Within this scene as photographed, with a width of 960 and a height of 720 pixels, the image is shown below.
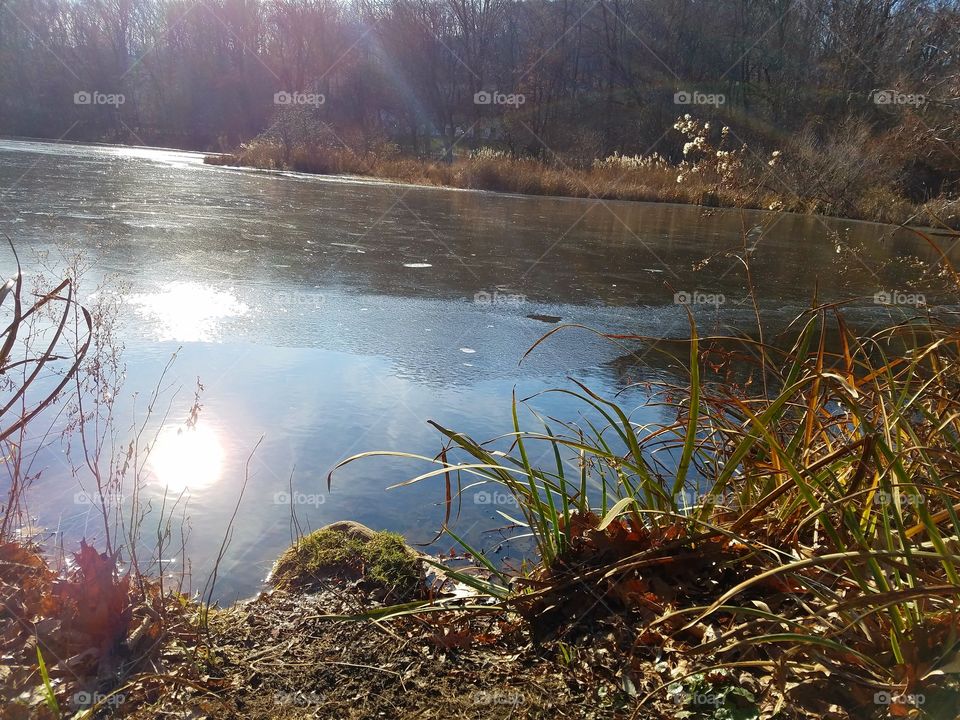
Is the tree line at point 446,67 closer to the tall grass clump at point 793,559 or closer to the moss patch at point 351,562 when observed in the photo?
the moss patch at point 351,562

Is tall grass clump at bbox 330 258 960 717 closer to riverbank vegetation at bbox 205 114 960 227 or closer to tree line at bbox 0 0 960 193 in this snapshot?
riverbank vegetation at bbox 205 114 960 227

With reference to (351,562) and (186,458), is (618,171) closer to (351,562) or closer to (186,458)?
(186,458)

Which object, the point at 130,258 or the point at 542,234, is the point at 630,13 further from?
the point at 130,258

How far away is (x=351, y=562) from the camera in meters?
2.50

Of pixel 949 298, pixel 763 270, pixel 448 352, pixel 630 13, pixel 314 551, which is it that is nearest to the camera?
pixel 314 551

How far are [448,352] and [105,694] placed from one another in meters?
3.58

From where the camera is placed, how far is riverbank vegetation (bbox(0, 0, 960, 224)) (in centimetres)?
3362

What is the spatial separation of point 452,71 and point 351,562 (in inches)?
1627

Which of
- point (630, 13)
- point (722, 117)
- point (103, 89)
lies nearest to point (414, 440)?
point (722, 117)

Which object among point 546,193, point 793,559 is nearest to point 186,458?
point 793,559

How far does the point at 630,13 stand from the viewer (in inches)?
1697

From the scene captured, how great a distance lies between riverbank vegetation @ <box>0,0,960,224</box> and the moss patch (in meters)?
25.0

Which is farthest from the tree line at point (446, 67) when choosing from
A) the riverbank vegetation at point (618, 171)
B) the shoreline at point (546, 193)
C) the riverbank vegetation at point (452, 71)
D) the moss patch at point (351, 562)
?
the moss patch at point (351, 562)

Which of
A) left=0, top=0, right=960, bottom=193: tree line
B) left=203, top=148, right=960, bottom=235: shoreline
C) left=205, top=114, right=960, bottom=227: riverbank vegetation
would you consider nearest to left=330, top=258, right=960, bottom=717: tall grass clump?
left=205, top=114, right=960, bottom=227: riverbank vegetation
